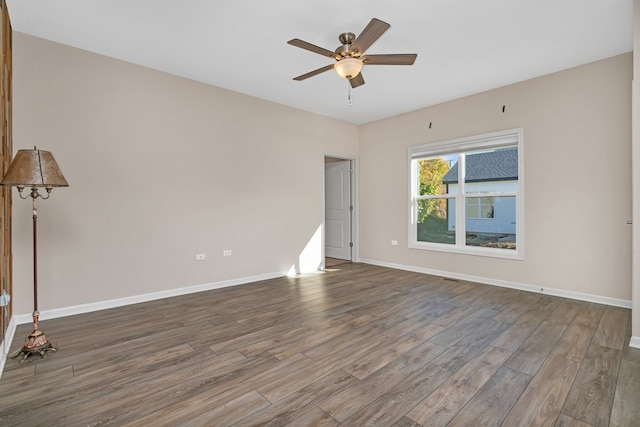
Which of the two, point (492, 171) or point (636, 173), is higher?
point (492, 171)

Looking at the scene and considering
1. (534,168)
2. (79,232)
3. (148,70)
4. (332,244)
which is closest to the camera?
(79,232)

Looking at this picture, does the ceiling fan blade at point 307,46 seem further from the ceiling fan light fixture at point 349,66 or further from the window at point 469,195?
the window at point 469,195

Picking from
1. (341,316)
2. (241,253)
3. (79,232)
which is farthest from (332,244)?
(79,232)

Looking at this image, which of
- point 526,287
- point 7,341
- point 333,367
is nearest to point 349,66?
point 333,367

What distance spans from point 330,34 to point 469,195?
3309 millimetres

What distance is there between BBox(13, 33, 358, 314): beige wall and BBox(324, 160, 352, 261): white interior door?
1586mm

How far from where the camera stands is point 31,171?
2221 millimetres

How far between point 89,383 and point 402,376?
6.90ft

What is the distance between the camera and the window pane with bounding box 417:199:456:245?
17.2 feet

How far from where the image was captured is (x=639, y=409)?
178 cm

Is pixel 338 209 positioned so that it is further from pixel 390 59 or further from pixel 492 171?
pixel 390 59

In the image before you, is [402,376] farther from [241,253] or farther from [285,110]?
[285,110]

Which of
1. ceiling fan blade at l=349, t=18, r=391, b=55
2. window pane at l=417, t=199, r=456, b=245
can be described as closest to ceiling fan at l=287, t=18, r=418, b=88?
ceiling fan blade at l=349, t=18, r=391, b=55

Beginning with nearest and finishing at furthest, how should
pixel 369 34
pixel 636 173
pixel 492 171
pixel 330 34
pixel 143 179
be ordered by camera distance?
pixel 369 34
pixel 636 173
pixel 330 34
pixel 143 179
pixel 492 171
